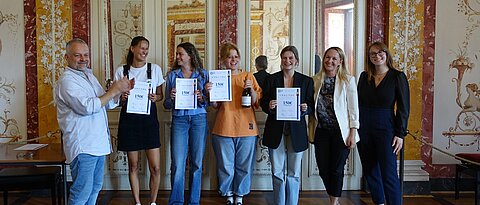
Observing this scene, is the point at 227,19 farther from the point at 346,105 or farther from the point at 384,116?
the point at 384,116

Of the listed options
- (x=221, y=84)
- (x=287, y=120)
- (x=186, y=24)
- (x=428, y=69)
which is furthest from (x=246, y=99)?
(x=428, y=69)

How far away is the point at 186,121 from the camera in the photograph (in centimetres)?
381

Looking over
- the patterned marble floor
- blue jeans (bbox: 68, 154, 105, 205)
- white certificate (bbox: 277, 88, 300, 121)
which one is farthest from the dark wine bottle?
blue jeans (bbox: 68, 154, 105, 205)

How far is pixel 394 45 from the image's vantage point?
4.48m

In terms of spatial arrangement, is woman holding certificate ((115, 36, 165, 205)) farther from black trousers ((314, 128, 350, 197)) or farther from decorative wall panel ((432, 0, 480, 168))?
decorative wall panel ((432, 0, 480, 168))

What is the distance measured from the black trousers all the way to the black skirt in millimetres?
1401

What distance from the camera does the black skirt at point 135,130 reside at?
367 centimetres

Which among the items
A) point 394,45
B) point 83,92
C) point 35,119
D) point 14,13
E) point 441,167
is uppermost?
point 14,13

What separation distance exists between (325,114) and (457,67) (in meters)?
1.98

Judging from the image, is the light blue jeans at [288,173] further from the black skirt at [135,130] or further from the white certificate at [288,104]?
the black skirt at [135,130]

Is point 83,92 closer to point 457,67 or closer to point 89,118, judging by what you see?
point 89,118

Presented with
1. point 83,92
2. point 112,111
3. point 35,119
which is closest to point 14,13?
point 35,119

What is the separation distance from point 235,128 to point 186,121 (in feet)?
1.42

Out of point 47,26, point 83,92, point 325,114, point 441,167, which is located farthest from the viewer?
point 441,167
